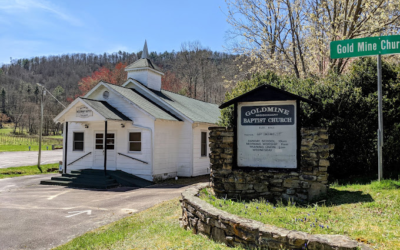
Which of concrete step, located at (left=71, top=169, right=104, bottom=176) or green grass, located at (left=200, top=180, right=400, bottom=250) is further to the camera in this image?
concrete step, located at (left=71, top=169, right=104, bottom=176)

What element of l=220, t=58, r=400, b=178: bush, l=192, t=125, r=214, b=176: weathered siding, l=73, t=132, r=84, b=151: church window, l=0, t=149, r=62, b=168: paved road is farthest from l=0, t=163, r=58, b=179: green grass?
l=220, t=58, r=400, b=178: bush

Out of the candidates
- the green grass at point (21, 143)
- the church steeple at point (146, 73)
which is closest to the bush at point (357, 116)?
the church steeple at point (146, 73)

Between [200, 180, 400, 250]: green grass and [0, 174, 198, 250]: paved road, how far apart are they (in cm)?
316

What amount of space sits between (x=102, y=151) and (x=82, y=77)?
296 ft

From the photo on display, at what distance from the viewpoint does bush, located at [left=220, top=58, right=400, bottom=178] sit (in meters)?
7.74

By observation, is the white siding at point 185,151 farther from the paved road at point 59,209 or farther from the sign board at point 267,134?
the sign board at point 267,134

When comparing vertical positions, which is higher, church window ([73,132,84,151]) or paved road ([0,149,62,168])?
church window ([73,132,84,151])

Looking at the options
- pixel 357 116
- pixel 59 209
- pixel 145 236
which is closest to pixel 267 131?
pixel 357 116

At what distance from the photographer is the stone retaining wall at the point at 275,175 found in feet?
20.1

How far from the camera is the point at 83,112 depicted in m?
13.9

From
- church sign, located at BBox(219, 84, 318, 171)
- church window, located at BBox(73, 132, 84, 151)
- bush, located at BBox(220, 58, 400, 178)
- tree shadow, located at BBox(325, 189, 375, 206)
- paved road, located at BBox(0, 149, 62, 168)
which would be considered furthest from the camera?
paved road, located at BBox(0, 149, 62, 168)

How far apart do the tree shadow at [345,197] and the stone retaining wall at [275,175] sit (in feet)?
0.86

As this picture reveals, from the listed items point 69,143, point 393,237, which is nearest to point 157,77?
point 69,143

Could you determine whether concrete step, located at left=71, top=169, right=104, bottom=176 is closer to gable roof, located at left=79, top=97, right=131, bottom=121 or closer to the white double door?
the white double door
